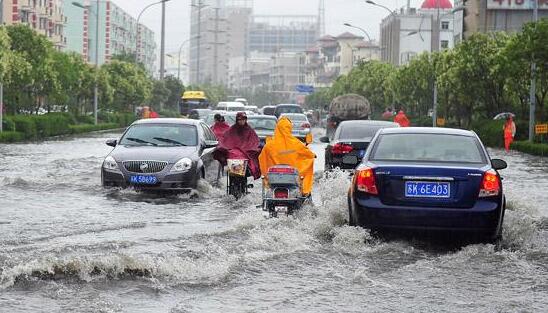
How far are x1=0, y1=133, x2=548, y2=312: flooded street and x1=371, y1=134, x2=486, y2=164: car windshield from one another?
90 centimetres

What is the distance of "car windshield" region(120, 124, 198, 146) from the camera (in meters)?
19.3

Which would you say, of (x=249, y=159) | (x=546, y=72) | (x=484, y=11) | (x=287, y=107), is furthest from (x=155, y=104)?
A: (x=249, y=159)

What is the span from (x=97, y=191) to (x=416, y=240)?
8073 millimetres

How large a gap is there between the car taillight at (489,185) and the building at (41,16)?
3721 inches

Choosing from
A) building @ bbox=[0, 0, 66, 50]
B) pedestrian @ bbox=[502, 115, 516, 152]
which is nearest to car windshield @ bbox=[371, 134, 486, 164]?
pedestrian @ bbox=[502, 115, 516, 152]

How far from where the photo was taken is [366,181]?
38.2 feet

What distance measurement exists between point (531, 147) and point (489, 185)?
30.7 m

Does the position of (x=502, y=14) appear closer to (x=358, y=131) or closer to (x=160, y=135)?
(x=358, y=131)

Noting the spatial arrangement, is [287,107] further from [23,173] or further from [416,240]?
[416,240]

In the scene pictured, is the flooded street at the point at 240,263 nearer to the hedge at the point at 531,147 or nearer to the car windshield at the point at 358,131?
the car windshield at the point at 358,131

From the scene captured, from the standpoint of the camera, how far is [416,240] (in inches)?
484

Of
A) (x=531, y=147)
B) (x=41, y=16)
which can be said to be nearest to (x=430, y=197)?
(x=531, y=147)

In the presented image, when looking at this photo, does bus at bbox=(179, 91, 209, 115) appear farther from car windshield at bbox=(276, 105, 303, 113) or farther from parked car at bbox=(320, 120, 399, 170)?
parked car at bbox=(320, 120, 399, 170)

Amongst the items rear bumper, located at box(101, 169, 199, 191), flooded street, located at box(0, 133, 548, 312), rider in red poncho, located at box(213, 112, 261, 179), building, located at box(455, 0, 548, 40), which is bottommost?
flooded street, located at box(0, 133, 548, 312)
